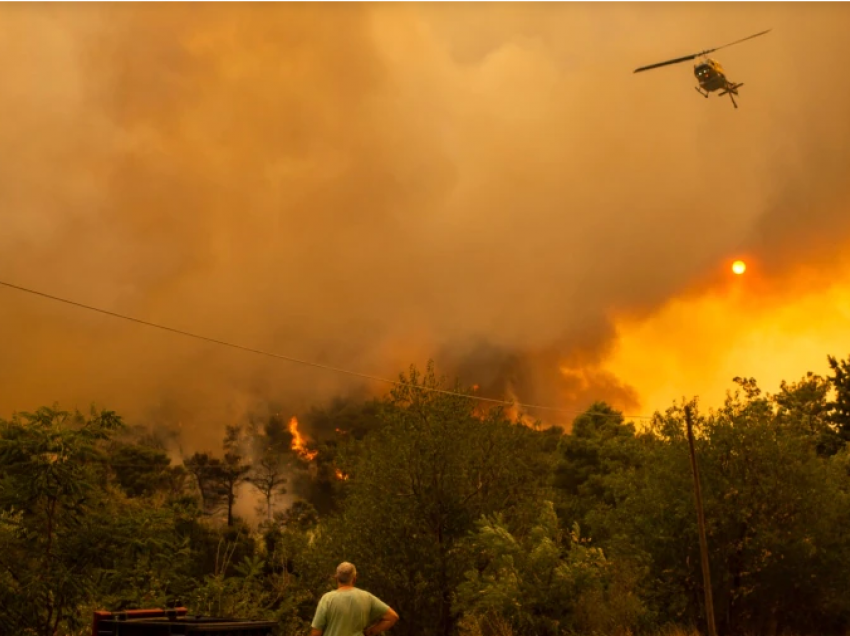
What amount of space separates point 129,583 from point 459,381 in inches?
797

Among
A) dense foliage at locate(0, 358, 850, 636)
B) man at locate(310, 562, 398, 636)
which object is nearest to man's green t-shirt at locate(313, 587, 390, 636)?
man at locate(310, 562, 398, 636)

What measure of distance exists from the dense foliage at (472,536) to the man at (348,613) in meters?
9.68

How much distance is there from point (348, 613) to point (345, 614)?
3 centimetres

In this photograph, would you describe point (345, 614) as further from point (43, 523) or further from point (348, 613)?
point (43, 523)

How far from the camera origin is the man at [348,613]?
7617mm

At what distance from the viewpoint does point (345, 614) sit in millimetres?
7613

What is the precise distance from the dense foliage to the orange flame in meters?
68.0

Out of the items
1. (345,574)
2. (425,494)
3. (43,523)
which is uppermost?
(425,494)

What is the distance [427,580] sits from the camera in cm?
3005

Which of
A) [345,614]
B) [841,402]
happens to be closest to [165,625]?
[345,614]

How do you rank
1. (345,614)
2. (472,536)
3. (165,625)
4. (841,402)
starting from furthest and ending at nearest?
(841,402), (472,536), (165,625), (345,614)

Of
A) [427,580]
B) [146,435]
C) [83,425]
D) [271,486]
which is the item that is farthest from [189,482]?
[83,425]

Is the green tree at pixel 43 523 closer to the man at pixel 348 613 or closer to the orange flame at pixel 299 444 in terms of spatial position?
the man at pixel 348 613

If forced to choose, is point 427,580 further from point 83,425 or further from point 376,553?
point 83,425
